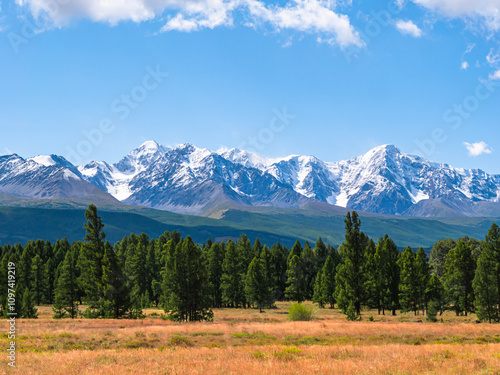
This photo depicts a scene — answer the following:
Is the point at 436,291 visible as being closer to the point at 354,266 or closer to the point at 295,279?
the point at 354,266

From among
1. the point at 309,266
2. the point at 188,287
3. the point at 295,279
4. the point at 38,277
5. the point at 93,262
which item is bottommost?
the point at 295,279

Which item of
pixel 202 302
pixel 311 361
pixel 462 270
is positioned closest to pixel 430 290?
pixel 462 270

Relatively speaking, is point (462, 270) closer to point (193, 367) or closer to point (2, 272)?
point (193, 367)

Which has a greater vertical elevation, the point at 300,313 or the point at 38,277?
the point at 38,277

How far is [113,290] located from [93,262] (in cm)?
512

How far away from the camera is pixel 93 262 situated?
54.6 m

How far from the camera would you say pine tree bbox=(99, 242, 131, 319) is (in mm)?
51938

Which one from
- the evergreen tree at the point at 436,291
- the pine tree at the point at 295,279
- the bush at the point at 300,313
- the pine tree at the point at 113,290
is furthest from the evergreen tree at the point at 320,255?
the pine tree at the point at 113,290

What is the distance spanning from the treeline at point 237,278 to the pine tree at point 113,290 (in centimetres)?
12

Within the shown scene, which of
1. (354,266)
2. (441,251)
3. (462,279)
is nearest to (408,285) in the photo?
(462,279)

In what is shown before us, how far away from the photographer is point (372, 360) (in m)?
20.3

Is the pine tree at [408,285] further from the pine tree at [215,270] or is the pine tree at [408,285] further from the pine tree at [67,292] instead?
the pine tree at [67,292]

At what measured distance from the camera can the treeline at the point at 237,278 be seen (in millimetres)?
55000

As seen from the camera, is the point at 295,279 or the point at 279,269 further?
the point at 279,269
